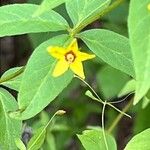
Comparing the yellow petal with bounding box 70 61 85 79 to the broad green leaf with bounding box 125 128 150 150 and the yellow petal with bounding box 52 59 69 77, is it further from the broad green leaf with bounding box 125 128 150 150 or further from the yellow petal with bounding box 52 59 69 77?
the broad green leaf with bounding box 125 128 150 150

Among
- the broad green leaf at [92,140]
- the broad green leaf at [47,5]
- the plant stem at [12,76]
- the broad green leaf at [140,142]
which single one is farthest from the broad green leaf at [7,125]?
the broad green leaf at [47,5]

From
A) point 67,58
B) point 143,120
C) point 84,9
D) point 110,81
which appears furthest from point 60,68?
point 143,120

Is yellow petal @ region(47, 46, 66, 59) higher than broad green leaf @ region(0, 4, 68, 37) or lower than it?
lower

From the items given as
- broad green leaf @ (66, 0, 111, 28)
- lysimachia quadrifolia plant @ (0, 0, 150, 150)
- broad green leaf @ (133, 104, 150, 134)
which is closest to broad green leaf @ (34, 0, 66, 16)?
lysimachia quadrifolia plant @ (0, 0, 150, 150)

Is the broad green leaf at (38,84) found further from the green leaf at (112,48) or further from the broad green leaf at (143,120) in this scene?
the broad green leaf at (143,120)

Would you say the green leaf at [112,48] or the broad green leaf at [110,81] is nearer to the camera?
the green leaf at [112,48]

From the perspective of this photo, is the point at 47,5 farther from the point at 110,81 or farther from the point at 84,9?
the point at 110,81

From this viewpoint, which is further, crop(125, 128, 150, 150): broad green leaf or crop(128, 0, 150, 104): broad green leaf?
crop(125, 128, 150, 150): broad green leaf

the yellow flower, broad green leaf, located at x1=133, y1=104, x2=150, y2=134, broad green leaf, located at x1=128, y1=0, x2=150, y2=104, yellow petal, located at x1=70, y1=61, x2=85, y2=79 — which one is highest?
broad green leaf, located at x1=128, y1=0, x2=150, y2=104
